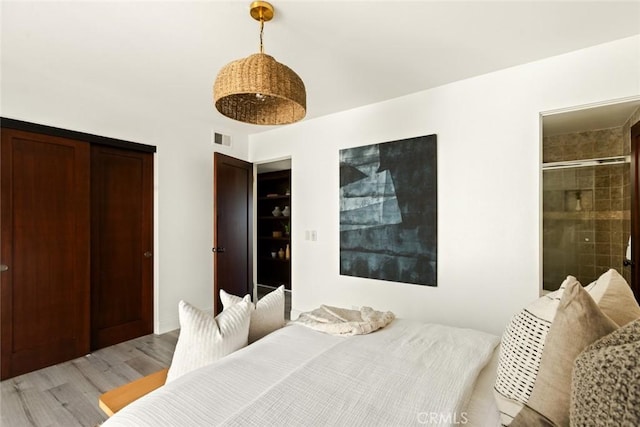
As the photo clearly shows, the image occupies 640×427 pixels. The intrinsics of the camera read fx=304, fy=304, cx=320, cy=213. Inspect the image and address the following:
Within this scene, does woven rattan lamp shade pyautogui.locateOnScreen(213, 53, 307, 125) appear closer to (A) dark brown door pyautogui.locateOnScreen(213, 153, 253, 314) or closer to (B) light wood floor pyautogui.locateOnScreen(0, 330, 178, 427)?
(A) dark brown door pyautogui.locateOnScreen(213, 153, 253, 314)

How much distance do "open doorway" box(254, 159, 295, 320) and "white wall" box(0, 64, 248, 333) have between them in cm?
165

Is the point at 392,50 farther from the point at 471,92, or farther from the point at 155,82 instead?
the point at 155,82

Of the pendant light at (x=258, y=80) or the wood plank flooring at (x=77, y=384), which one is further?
the wood plank flooring at (x=77, y=384)

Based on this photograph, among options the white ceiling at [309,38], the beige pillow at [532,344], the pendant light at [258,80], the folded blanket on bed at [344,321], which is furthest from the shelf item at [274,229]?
the beige pillow at [532,344]

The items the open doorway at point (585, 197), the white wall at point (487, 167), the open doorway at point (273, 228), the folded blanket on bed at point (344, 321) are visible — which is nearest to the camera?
the folded blanket on bed at point (344, 321)

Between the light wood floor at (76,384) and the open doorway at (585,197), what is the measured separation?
14.0ft

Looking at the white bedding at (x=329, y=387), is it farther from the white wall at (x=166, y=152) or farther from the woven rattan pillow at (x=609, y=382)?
the white wall at (x=166, y=152)

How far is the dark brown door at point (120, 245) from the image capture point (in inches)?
119

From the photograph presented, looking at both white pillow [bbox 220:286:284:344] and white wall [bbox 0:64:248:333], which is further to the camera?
white wall [bbox 0:64:248:333]

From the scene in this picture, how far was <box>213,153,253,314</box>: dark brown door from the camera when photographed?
353 centimetres

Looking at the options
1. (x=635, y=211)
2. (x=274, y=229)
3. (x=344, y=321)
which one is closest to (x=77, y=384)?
(x=344, y=321)

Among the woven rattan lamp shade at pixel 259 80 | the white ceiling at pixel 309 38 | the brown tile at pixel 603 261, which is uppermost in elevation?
the white ceiling at pixel 309 38

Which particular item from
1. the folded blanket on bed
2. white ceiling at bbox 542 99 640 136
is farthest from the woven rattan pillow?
white ceiling at bbox 542 99 640 136

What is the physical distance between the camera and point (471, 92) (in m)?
2.70
